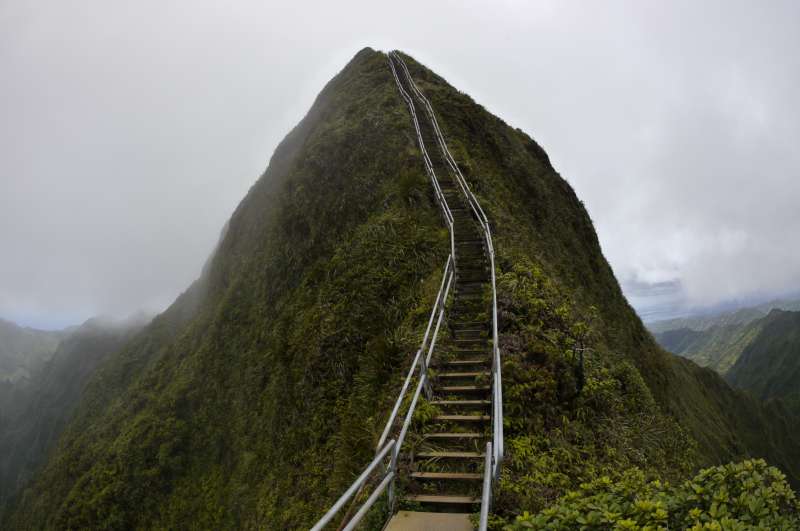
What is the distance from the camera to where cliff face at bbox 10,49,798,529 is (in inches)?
331

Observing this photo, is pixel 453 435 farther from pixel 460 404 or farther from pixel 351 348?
pixel 351 348

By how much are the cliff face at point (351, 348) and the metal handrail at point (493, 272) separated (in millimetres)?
538

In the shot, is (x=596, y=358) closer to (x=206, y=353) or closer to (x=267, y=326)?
(x=267, y=326)

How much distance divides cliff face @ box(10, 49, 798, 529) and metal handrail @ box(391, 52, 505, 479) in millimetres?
538

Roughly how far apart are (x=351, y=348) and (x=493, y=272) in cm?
469

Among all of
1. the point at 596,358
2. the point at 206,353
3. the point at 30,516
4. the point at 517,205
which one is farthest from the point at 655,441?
the point at 30,516

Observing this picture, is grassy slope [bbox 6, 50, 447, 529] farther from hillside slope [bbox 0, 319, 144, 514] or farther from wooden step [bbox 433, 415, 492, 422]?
hillside slope [bbox 0, 319, 144, 514]

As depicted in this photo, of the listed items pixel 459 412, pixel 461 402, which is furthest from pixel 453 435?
pixel 461 402

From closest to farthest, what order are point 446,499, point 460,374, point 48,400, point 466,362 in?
point 446,499 → point 460,374 → point 466,362 → point 48,400

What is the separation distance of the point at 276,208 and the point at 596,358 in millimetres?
18393

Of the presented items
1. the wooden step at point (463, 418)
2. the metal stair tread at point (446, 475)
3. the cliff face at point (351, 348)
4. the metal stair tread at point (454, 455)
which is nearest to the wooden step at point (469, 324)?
the cliff face at point (351, 348)

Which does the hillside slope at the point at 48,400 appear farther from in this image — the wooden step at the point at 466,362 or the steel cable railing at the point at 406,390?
the wooden step at the point at 466,362

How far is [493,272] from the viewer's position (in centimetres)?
1051

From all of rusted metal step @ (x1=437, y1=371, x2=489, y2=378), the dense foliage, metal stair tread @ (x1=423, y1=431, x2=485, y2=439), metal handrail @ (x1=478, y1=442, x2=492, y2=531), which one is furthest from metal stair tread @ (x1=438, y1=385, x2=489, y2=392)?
the dense foliage
